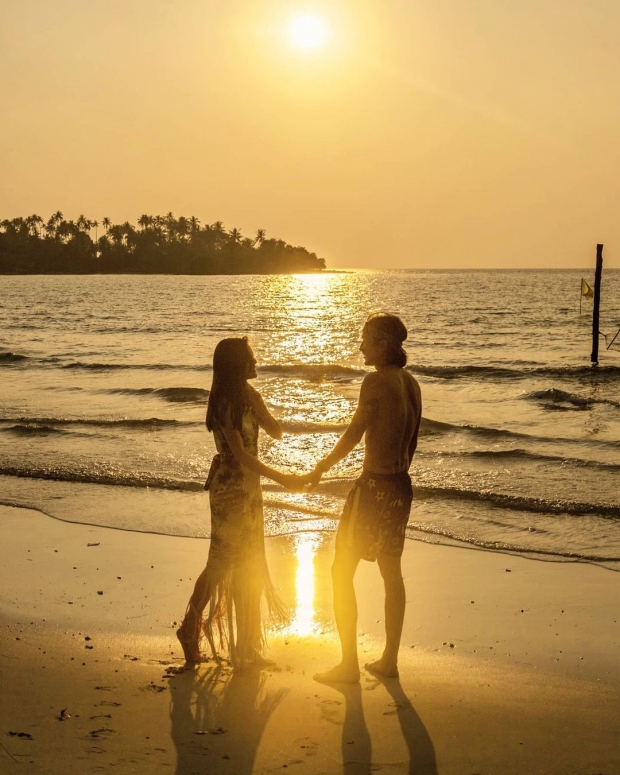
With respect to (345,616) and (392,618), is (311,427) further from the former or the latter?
(345,616)

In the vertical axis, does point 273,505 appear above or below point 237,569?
below

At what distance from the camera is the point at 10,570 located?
23.6 ft

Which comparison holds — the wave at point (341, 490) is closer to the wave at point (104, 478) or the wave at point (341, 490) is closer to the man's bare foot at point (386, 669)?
the wave at point (104, 478)

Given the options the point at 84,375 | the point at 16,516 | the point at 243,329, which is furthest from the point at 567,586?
Answer: the point at 243,329

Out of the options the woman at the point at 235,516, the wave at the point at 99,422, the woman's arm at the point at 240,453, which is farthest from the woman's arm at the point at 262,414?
the wave at the point at 99,422

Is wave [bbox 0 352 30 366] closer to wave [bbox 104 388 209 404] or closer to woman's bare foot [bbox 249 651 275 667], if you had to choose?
wave [bbox 104 388 209 404]

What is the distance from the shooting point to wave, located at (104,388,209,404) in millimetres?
20281

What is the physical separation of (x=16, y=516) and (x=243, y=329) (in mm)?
40398

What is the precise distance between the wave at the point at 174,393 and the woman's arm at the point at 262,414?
15.0 metres

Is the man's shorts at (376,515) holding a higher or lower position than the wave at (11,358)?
higher

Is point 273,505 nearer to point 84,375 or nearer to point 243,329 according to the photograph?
point 84,375

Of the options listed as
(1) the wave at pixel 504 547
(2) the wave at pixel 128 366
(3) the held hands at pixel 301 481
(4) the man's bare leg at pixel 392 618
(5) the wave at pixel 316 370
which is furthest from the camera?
(2) the wave at pixel 128 366

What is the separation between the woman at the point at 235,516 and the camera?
16.0 ft

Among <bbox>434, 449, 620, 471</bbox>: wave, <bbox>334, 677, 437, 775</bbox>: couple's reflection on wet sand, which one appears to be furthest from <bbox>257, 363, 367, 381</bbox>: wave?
<bbox>334, 677, 437, 775</bbox>: couple's reflection on wet sand
